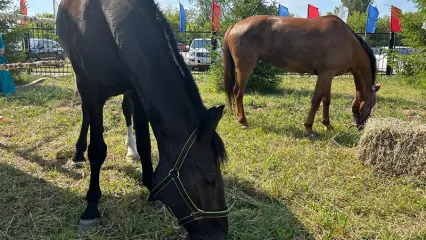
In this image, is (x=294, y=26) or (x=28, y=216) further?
(x=294, y=26)

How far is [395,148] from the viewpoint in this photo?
3.62 m

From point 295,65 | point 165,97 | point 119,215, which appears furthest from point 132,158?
point 295,65

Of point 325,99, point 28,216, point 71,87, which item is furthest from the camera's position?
point 71,87

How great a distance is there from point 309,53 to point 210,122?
404 cm

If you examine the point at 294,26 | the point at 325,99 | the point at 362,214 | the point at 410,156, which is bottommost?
the point at 362,214

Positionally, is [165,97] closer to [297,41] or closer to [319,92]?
[319,92]

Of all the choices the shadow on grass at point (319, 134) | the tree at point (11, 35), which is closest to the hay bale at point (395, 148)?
the shadow on grass at point (319, 134)

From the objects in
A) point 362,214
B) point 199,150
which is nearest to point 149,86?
point 199,150

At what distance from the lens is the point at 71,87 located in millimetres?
8000

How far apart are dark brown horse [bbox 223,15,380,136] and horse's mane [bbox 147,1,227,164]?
3421 millimetres

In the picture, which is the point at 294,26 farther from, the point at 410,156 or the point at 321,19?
the point at 410,156

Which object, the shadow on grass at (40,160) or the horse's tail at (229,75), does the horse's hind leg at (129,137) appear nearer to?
the shadow on grass at (40,160)

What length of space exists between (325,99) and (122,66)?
3.79 metres

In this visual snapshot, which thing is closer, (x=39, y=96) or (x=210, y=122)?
(x=210, y=122)
